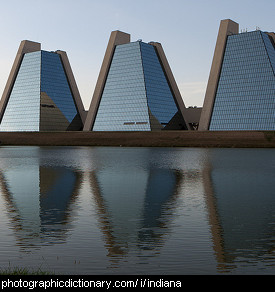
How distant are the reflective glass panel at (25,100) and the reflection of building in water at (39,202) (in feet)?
297

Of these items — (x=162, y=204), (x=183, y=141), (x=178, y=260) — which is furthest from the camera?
(x=183, y=141)

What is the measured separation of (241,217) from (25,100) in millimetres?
113889

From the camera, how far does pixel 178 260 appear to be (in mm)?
10297

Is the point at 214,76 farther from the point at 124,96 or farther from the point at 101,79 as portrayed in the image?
the point at 101,79

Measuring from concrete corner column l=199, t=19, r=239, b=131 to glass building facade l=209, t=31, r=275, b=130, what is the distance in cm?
99

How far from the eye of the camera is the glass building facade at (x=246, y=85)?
9794 centimetres

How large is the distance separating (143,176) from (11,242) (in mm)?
18798

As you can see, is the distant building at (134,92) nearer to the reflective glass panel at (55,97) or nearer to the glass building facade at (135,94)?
the glass building facade at (135,94)

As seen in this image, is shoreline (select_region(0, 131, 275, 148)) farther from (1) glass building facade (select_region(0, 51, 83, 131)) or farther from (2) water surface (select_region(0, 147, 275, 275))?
(2) water surface (select_region(0, 147, 275, 275))

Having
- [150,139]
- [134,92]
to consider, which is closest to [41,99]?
[134,92]

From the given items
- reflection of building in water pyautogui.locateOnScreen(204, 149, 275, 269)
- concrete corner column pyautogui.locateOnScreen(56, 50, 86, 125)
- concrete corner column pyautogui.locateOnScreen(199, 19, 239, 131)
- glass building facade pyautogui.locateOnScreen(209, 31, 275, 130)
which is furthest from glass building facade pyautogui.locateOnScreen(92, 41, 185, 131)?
reflection of building in water pyautogui.locateOnScreen(204, 149, 275, 269)

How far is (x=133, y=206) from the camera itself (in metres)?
18.2
